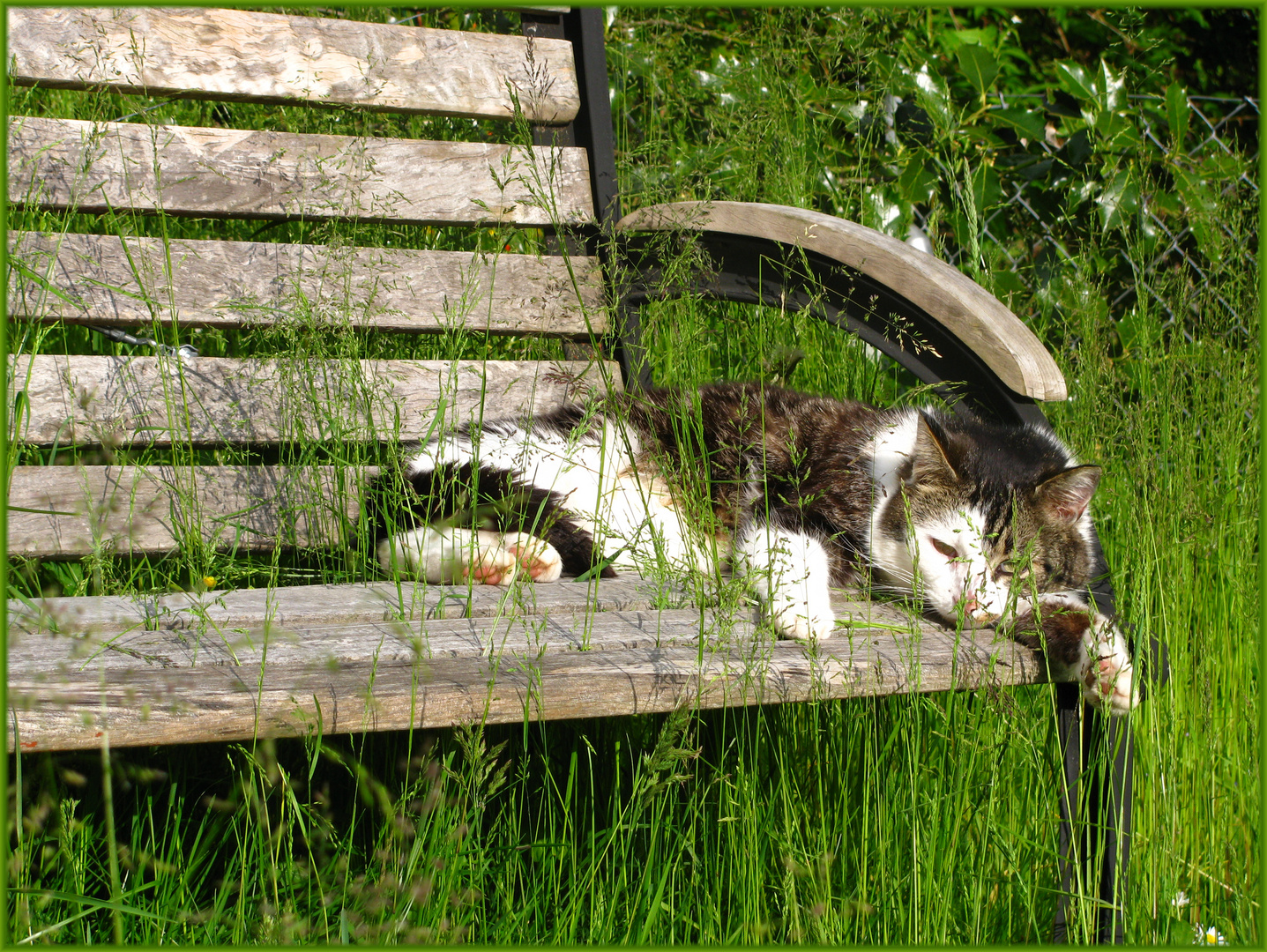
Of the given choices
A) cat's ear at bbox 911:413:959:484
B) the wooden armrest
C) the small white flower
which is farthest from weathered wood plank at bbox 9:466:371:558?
the small white flower

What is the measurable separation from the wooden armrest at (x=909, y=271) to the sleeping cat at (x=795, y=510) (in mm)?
166

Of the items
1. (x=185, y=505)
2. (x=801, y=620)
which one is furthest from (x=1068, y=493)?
(x=185, y=505)

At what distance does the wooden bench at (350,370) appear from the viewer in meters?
0.99

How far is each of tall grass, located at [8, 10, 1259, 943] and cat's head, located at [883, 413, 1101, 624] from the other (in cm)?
11

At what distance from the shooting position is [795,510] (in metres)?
1.78

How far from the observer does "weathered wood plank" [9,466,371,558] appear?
1.59 metres

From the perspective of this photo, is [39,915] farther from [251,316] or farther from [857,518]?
[857,518]

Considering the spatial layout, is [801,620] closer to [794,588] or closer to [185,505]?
[794,588]

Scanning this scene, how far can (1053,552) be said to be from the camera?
164cm

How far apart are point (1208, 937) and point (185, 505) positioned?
172 centimetres

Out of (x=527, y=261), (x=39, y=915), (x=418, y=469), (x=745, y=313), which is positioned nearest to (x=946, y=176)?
(x=745, y=313)

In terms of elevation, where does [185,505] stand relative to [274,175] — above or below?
below

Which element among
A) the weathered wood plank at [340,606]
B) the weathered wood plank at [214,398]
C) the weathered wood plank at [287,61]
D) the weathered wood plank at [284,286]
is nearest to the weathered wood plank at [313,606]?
the weathered wood plank at [340,606]

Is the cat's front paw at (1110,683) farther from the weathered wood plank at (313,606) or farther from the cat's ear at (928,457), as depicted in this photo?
the cat's ear at (928,457)
